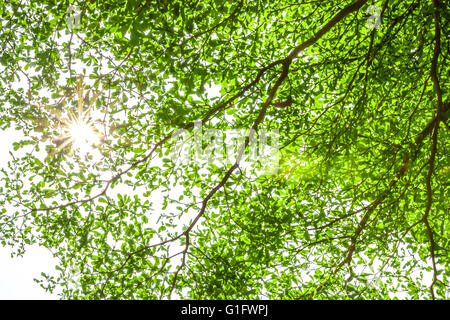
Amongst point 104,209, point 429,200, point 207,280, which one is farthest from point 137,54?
point 429,200

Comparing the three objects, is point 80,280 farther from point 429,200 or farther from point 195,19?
point 429,200

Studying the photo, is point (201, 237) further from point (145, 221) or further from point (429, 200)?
point (429, 200)

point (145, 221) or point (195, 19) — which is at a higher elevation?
point (195, 19)

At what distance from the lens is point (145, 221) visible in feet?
17.3

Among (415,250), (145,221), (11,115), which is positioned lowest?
(415,250)

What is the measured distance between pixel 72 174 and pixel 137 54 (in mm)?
2132

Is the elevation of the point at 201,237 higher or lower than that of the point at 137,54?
lower

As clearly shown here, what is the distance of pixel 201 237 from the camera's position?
18.2 ft

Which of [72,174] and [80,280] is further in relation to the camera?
[80,280]
